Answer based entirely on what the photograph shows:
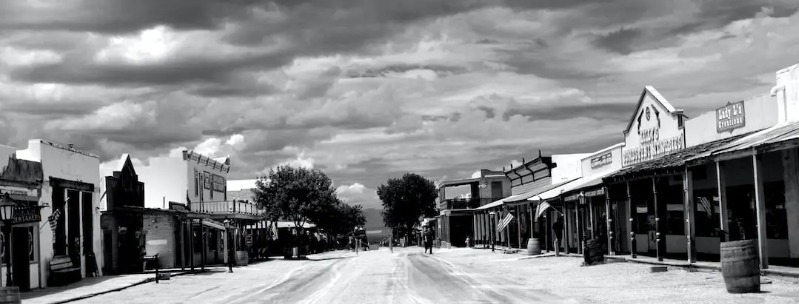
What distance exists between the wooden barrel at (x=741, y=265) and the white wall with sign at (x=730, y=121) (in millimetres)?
8217

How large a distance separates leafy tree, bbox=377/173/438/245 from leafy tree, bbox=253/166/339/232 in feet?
172

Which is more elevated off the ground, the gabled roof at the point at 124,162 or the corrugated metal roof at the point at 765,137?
the gabled roof at the point at 124,162

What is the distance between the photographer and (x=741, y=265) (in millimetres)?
18047

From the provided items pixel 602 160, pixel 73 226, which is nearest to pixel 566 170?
pixel 602 160

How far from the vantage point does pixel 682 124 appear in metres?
32.1

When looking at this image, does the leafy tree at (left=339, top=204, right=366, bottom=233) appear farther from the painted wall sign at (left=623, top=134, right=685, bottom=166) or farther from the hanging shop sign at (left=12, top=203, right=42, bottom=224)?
the hanging shop sign at (left=12, top=203, right=42, bottom=224)

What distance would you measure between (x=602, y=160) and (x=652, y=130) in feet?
29.8

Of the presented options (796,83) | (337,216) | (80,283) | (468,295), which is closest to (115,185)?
(80,283)

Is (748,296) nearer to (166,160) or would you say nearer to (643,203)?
(643,203)

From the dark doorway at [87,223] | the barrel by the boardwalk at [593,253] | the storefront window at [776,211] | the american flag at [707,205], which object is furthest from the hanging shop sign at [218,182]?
the storefront window at [776,211]

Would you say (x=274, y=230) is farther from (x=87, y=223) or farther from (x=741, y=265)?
(x=741, y=265)

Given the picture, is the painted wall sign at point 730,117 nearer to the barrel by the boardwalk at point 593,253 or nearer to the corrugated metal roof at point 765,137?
the corrugated metal roof at point 765,137

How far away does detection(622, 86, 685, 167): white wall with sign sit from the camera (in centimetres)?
3256

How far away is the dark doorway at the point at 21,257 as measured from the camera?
29016 mm
